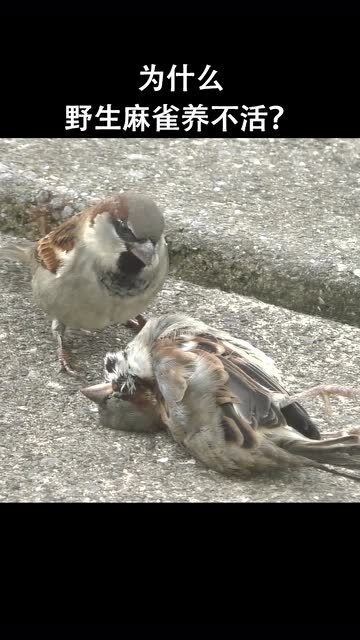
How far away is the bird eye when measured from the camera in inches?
124

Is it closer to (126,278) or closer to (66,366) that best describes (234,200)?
(126,278)

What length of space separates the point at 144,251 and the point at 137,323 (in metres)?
0.40

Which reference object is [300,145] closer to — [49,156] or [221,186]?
[221,186]

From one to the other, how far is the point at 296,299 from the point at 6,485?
125cm

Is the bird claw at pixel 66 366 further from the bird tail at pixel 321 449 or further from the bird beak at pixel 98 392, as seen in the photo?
the bird tail at pixel 321 449

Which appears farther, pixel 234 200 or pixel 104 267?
pixel 234 200

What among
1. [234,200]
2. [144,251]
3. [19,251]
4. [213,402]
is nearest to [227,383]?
[213,402]

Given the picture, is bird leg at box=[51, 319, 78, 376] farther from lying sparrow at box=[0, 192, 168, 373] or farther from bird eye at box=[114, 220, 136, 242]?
bird eye at box=[114, 220, 136, 242]

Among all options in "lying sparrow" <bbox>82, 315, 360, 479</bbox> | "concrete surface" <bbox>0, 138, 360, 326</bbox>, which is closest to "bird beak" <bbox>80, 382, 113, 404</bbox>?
"lying sparrow" <bbox>82, 315, 360, 479</bbox>

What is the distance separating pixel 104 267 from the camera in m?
3.26

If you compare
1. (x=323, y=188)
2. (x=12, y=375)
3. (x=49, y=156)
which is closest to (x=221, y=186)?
(x=323, y=188)

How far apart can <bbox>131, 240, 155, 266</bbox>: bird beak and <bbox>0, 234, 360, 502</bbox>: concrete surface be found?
0.35m

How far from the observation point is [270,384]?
2.77 meters

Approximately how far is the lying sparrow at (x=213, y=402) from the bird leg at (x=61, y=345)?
0.65ft
